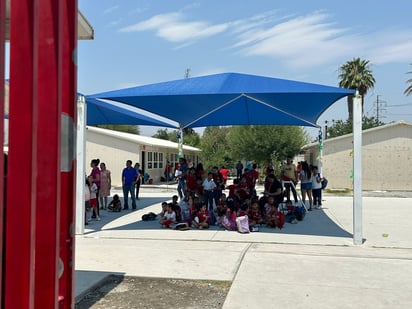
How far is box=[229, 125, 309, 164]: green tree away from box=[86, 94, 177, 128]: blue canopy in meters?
18.8

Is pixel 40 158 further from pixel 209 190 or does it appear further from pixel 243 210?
pixel 209 190

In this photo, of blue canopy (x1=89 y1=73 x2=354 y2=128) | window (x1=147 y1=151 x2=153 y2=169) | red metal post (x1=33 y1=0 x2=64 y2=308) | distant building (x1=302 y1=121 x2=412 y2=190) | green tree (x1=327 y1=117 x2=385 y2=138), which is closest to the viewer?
red metal post (x1=33 y1=0 x2=64 y2=308)

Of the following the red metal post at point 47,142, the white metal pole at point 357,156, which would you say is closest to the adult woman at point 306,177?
the white metal pole at point 357,156

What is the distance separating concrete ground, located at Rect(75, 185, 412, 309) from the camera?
5.48 m

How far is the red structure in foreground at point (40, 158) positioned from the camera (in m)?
1.35

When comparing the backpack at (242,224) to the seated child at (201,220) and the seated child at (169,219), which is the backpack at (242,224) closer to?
the seated child at (201,220)

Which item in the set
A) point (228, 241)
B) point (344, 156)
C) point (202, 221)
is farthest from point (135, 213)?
point (344, 156)

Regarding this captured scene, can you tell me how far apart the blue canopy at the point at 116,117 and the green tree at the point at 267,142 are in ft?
61.7

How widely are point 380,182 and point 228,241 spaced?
2050cm

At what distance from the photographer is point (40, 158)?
147 centimetres

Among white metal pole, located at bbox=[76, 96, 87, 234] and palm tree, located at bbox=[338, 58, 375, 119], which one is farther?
palm tree, located at bbox=[338, 58, 375, 119]

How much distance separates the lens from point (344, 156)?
28031mm

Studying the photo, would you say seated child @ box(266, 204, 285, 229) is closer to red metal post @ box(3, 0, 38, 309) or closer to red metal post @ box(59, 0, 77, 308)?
red metal post @ box(59, 0, 77, 308)

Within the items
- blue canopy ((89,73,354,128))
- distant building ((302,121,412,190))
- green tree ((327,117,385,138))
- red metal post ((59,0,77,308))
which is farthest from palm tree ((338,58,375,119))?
red metal post ((59,0,77,308))
